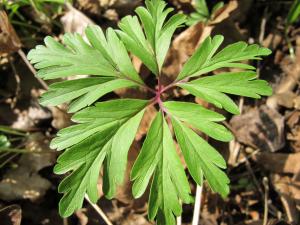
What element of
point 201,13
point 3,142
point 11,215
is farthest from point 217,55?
point 11,215

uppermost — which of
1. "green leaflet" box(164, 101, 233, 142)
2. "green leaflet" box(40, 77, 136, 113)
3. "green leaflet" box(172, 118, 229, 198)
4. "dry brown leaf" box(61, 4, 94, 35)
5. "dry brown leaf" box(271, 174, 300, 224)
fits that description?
"dry brown leaf" box(61, 4, 94, 35)

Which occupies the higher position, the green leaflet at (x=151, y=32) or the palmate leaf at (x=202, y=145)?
the green leaflet at (x=151, y=32)

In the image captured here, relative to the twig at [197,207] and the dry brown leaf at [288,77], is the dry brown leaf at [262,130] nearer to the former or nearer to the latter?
the dry brown leaf at [288,77]

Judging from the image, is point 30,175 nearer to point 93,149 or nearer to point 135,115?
point 93,149

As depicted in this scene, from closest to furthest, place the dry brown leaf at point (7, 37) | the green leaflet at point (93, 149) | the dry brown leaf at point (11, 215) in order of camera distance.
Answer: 1. the green leaflet at point (93, 149)
2. the dry brown leaf at point (11, 215)
3. the dry brown leaf at point (7, 37)

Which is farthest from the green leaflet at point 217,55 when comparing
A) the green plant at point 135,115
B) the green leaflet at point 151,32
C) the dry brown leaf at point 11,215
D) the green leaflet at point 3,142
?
the dry brown leaf at point 11,215

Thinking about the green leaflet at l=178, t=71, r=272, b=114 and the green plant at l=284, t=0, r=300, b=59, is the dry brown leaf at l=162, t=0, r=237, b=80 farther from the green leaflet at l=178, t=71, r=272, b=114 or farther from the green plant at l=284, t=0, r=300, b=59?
the green leaflet at l=178, t=71, r=272, b=114

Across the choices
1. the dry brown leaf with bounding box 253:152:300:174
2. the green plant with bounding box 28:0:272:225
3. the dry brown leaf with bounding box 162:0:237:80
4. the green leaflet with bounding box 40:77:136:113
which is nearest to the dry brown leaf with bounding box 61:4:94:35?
the dry brown leaf with bounding box 162:0:237:80

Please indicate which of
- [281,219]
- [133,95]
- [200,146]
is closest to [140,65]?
[133,95]
